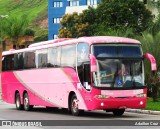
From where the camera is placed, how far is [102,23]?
57.3 m

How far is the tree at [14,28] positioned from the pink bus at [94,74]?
48384 millimetres

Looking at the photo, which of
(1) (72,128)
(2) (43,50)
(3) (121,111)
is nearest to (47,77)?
(2) (43,50)

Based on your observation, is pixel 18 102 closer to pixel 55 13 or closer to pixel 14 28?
pixel 14 28

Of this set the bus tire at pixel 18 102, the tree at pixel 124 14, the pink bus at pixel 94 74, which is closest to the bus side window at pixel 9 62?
the bus tire at pixel 18 102

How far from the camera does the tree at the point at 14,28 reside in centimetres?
7400

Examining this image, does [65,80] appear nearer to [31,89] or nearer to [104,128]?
[31,89]

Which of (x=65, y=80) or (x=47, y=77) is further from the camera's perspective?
(x=47, y=77)

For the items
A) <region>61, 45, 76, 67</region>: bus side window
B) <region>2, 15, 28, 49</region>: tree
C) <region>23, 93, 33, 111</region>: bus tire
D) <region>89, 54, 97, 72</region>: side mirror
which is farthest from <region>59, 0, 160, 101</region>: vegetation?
<region>89, 54, 97, 72</region>: side mirror

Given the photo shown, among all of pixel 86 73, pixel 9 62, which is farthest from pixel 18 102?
pixel 86 73

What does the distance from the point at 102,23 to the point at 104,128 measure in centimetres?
4137

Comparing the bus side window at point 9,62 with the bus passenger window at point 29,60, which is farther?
the bus side window at point 9,62

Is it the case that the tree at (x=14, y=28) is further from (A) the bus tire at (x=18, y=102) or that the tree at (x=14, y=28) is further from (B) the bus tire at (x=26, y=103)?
(B) the bus tire at (x=26, y=103)

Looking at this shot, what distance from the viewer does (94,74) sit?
21250 millimetres

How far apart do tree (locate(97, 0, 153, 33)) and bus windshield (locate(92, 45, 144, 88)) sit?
3460 cm
